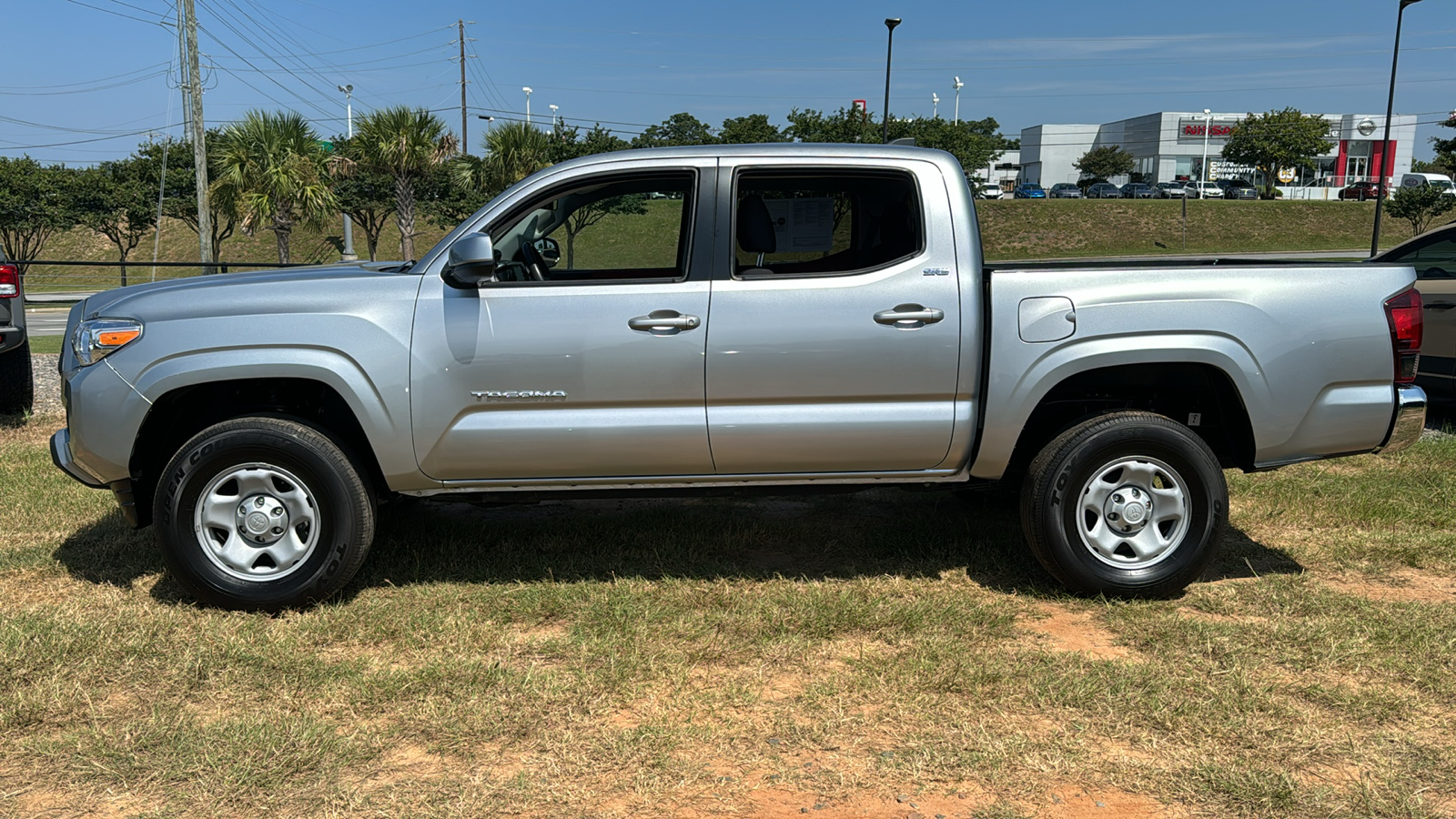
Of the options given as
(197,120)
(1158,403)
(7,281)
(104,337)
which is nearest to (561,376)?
(104,337)

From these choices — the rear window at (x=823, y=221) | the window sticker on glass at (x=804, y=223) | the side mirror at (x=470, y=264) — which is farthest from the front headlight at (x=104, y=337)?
the window sticker on glass at (x=804, y=223)

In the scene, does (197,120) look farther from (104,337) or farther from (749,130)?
(749,130)

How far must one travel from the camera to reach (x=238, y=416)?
4.67 meters

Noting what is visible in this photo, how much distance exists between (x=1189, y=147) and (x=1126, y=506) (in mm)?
104064

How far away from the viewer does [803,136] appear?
5928 centimetres

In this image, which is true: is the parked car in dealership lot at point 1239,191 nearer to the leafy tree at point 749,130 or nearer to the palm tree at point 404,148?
the leafy tree at point 749,130

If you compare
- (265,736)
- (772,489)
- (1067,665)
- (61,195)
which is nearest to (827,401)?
(772,489)

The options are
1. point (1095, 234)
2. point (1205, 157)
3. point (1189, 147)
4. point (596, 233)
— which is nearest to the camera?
point (596, 233)

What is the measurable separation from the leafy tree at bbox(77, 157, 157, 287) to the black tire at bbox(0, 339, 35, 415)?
36.9 meters

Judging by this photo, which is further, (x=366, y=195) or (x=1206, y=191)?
(x=1206, y=191)

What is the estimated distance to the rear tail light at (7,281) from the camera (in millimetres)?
Answer: 8039

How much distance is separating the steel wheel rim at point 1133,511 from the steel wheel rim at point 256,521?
10.6ft

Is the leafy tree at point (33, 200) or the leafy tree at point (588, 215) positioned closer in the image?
the leafy tree at point (588, 215)

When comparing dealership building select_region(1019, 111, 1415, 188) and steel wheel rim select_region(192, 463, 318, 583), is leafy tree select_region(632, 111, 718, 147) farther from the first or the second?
steel wheel rim select_region(192, 463, 318, 583)
